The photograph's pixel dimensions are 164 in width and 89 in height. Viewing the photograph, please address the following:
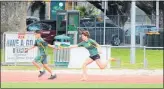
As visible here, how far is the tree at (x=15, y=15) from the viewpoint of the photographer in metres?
29.5

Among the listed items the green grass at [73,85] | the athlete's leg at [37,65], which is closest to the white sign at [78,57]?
the athlete's leg at [37,65]

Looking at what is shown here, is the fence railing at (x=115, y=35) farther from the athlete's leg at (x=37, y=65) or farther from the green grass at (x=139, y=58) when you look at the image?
the athlete's leg at (x=37, y=65)

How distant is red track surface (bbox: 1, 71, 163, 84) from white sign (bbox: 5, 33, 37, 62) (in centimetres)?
251

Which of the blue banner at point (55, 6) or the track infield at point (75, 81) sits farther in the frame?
the blue banner at point (55, 6)

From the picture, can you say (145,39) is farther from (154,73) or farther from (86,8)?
(86,8)

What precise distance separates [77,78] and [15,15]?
13.0 meters

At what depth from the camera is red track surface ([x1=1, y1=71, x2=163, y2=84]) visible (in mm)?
16656

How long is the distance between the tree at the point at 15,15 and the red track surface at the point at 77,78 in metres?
10.8

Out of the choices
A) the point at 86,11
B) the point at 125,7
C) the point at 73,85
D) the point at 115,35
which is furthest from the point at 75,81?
the point at 86,11

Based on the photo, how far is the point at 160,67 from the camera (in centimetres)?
2112

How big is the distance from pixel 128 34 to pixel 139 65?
14681mm

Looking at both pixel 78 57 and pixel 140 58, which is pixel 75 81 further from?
pixel 140 58

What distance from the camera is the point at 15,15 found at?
29641 millimetres

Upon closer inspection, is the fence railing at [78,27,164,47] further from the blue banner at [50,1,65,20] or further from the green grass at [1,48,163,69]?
the blue banner at [50,1,65,20]
